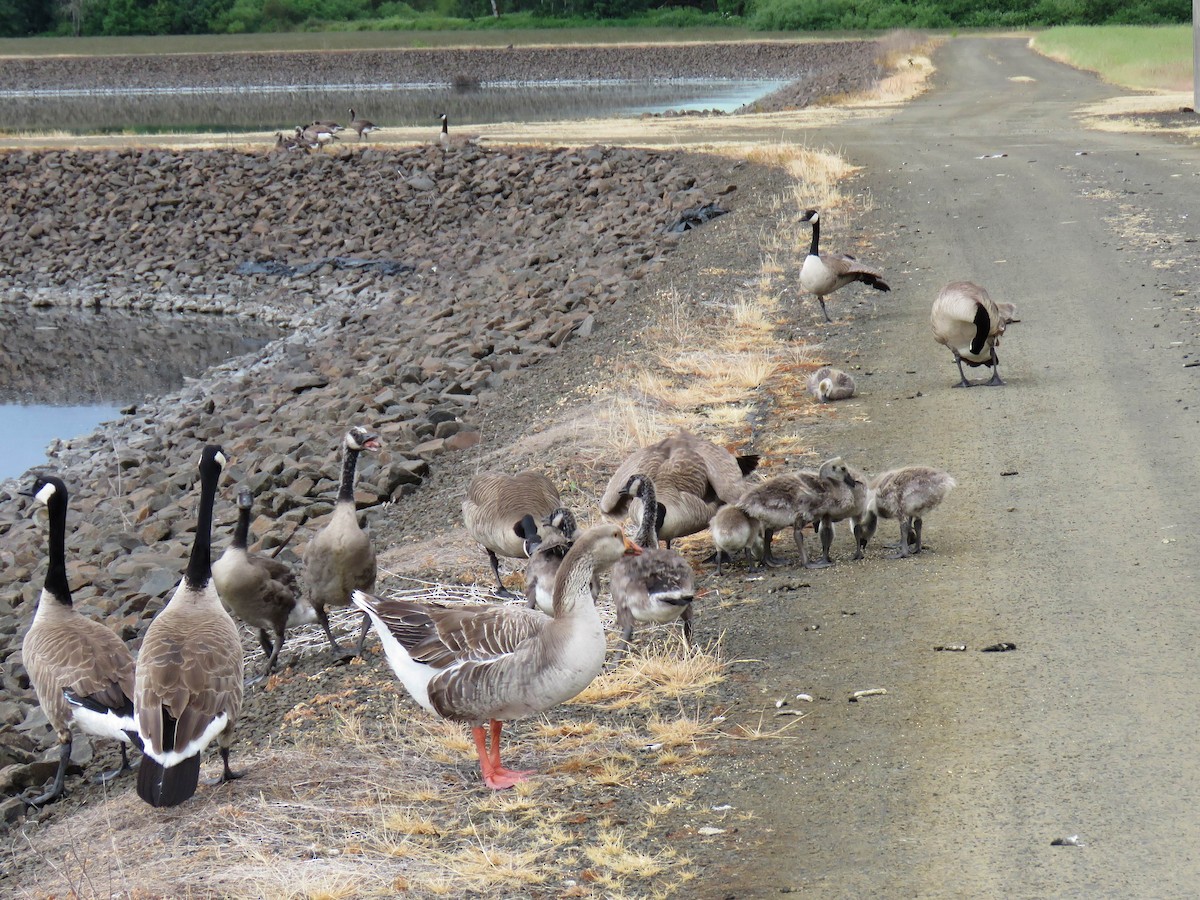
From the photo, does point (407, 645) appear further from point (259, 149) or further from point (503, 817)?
point (259, 149)

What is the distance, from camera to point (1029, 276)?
57.0ft

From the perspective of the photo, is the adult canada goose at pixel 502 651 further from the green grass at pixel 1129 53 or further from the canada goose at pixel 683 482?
the green grass at pixel 1129 53

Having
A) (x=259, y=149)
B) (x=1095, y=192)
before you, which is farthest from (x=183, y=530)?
(x=259, y=149)

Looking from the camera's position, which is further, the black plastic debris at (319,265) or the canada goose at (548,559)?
the black plastic debris at (319,265)

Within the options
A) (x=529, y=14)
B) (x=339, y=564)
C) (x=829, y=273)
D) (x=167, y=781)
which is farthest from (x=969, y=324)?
A: (x=529, y=14)

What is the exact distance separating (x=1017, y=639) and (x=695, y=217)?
1948 cm

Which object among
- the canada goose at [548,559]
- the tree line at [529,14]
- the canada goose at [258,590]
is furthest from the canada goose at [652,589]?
the tree line at [529,14]

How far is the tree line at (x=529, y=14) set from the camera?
9462cm

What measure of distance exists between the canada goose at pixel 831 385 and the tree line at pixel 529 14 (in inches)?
3488

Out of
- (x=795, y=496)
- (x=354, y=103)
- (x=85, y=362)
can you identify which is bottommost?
(x=85, y=362)

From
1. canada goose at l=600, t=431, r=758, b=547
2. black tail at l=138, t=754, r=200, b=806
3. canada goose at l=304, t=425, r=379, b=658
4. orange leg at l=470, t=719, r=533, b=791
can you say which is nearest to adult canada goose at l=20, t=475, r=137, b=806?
black tail at l=138, t=754, r=200, b=806

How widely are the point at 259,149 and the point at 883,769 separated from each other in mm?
39409

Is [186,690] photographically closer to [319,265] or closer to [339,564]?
[339,564]

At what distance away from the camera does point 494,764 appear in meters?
6.20
